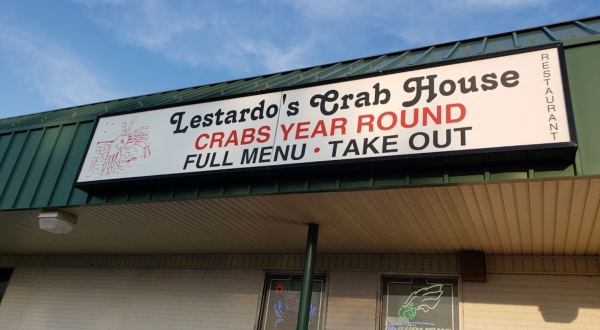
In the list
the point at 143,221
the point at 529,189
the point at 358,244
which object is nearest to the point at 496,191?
the point at 529,189

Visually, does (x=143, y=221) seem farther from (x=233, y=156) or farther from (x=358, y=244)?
(x=358, y=244)

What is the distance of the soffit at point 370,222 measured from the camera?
4.88 metres

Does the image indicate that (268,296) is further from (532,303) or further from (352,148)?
(352,148)

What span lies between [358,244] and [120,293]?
5404 millimetres

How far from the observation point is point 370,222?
616cm

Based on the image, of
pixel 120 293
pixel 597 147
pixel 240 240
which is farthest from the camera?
pixel 120 293

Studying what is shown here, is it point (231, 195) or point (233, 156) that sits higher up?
point (233, 156)

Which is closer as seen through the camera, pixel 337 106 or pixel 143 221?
pixel 337 106

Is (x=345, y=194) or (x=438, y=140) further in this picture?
(x=345, y=194)

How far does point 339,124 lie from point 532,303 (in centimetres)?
402

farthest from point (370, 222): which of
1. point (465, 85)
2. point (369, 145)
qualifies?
point (465, 85)

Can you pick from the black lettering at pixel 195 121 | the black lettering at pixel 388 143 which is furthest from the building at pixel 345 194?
the black lettering at pixel 195 121

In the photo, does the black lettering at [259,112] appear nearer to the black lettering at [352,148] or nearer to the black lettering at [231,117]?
the black lettering at [231,117]

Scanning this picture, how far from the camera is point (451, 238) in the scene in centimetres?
642
